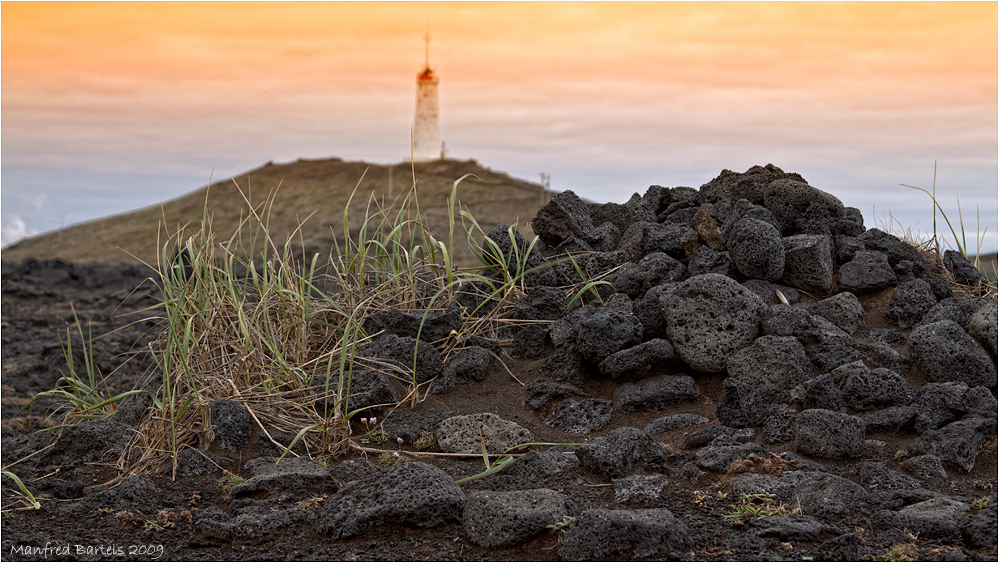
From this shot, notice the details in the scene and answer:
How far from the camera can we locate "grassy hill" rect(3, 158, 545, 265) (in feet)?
80.2

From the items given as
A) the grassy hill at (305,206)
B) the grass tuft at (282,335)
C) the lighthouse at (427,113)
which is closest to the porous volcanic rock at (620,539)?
the grass tuft at (282,335)

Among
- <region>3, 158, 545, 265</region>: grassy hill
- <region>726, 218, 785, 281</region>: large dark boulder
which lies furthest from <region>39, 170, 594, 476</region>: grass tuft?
<region>3, 158, 545, 265</region>: grassy hill

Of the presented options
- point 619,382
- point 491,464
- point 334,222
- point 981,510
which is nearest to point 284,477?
point 491,464

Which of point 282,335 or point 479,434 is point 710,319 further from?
point 282,335

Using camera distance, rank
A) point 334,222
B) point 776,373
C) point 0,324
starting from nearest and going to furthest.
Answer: point 776,373, point 0,324, point 334,222

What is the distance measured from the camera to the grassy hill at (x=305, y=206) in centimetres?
2444

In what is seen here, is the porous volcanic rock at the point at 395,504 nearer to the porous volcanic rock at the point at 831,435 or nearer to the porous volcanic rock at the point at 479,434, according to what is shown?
the porous volcanic rock at the point at 479,434

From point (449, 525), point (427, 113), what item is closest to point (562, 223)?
point (449, 525)

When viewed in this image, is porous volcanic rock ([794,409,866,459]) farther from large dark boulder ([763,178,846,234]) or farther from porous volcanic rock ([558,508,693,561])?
large dark boulder ([763,178,846,234])

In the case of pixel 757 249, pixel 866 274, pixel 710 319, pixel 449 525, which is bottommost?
pixel 449 525

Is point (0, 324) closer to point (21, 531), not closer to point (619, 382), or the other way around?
point (21, 531)

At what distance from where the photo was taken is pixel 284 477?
119 inches

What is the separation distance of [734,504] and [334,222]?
2291cm

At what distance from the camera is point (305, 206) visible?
28219 mm
